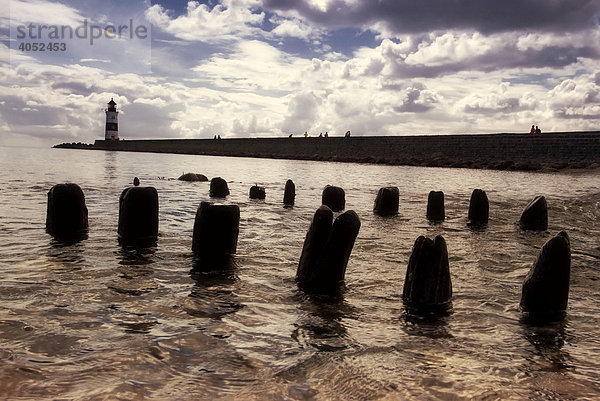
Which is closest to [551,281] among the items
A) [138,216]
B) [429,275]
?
[429,275]

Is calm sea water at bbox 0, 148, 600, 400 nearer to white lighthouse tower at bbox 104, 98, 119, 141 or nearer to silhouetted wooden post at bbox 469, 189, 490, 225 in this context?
silhouetted wooden post at bbox 469, 189, 490, 225

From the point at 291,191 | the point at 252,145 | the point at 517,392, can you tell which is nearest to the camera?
the point at 517,392

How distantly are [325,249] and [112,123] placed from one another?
90687 millimetres

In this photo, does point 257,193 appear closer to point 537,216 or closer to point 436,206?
point 436,206

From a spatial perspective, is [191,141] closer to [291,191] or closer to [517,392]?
[291,191]

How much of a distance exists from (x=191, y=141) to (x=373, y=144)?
40.2 meters

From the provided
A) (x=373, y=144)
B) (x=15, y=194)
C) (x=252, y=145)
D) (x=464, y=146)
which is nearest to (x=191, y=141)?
(x=252, y=145)

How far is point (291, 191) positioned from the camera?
43.4 ft

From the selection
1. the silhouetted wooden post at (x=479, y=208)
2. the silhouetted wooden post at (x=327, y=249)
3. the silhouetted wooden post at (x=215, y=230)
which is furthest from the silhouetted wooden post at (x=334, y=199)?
the silhouetted wooden post at (x=327, y=249)

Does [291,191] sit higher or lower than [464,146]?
lower

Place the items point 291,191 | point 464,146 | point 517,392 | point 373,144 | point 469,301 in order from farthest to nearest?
point 373,144
point 464,146
point 291,191
point 469,301
point 517,392

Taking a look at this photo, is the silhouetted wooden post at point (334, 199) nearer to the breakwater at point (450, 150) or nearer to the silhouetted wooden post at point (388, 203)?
the silhouetted wooden post at point (388, 203)

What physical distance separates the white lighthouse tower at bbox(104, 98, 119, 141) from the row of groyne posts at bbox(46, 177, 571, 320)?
82.1 meters

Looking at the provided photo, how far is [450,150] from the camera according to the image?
146ft
